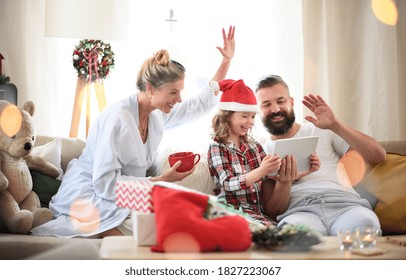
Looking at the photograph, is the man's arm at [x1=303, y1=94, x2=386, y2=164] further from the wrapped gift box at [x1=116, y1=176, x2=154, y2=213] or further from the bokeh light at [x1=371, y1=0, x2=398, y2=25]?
the wrapped gift box at [x1=116, y1=176, x2=154, y2=213]

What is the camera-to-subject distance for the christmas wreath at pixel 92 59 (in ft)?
7.33

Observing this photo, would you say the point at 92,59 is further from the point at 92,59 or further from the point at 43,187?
the point at 43,187

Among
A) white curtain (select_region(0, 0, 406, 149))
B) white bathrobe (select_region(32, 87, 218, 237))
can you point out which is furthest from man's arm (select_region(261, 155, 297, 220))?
white curtain (select_region(0, 0, 406, 149))

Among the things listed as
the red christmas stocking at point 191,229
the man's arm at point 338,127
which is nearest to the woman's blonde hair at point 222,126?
the man's arm at point 338,127

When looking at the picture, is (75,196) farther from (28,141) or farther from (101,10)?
(101,10)

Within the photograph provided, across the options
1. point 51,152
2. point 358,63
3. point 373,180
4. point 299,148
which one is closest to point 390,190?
point 373,180

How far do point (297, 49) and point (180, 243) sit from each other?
4.84ft

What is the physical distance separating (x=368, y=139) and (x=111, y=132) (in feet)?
2.81

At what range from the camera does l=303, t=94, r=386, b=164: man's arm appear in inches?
77.7

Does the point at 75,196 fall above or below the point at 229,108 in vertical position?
below
